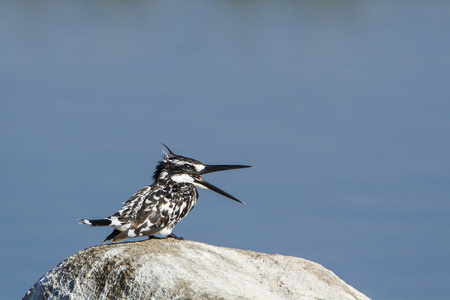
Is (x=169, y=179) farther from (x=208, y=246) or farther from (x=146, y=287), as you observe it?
(x=146, y=287)

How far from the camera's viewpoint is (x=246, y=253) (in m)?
7.40

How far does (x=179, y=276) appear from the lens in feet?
19.3

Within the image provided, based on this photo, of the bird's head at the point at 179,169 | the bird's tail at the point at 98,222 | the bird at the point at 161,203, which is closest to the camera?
the bird's tail at the point at 98,222

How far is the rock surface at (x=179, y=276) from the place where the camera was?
583cm

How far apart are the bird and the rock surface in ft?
1.79

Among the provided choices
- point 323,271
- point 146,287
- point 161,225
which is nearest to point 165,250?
point 146,287

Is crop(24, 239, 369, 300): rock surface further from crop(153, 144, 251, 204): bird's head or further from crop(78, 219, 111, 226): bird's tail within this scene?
crop(153, 144, 251, 204): bird's head

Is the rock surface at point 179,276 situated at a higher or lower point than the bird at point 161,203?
lower

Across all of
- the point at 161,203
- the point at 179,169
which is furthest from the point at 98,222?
the point at 179,169

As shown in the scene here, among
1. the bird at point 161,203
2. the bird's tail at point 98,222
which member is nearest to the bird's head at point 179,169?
the bird at point 161,203

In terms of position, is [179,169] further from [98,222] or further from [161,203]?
[98,222]

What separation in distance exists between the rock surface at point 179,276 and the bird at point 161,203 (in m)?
0.55

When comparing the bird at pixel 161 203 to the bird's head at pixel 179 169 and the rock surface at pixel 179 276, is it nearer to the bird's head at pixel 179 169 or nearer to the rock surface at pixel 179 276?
the bird's head at pixel 179 169

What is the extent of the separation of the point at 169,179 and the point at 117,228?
1442mm
